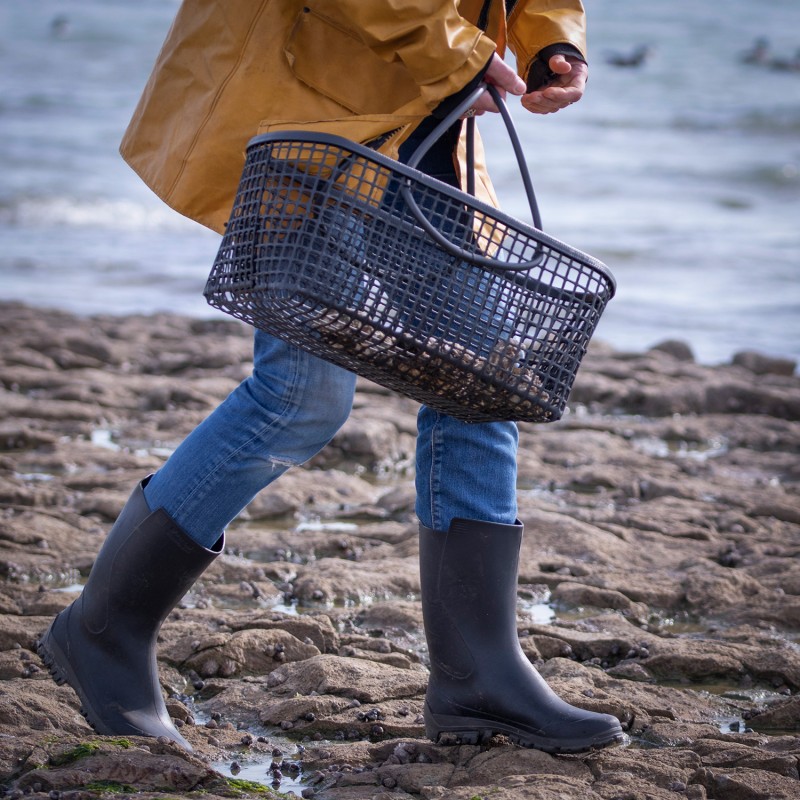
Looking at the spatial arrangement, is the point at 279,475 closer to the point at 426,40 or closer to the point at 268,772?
the point at 268,772

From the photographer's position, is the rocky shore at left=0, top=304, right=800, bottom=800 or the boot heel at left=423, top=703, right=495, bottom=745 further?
the boot heel at left=423, top=703, right=495, bottom=745

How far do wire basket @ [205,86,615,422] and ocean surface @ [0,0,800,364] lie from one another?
19.4ft

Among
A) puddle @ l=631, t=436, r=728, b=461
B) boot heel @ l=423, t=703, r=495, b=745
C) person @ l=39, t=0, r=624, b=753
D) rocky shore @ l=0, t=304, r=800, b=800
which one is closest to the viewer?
person @ l=39, t=0, r=624, b=753

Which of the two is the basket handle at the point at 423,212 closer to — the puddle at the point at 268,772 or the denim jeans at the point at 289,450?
the denim jeans at the point at 289,450

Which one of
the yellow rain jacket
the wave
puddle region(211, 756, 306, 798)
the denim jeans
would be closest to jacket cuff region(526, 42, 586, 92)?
the yellow rain jacket

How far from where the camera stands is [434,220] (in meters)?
1.96

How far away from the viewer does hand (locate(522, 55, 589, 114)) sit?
2252 mm

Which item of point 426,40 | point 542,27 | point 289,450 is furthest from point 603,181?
point 426,40

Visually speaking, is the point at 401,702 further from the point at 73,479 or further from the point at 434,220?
the point at 73,479

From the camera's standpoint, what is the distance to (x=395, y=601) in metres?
3.25

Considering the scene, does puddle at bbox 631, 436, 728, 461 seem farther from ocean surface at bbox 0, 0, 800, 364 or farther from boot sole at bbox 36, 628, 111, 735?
boot sole at bbox 36, 628, 111, 735

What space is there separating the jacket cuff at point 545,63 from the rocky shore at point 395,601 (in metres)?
1.31

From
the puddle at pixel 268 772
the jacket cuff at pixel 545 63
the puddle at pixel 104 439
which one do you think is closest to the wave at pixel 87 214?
the puddle at pixel 104 439

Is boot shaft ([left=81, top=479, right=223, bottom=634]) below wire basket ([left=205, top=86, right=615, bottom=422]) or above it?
below
